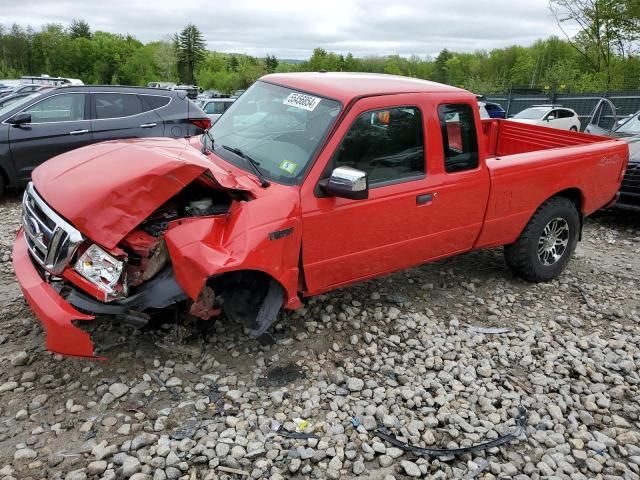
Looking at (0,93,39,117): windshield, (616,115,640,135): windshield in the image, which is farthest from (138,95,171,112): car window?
(616,115,640,135): windshield

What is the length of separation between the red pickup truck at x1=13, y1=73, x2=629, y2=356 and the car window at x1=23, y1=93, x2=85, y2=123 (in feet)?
14.8

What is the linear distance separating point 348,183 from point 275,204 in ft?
1.66

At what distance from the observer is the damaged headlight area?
3.06 metres

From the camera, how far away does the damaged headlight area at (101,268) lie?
3064mm

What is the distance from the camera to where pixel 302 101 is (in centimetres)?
401

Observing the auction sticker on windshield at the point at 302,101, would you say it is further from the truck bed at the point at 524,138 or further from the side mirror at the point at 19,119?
the side mirror at the point at 19,119

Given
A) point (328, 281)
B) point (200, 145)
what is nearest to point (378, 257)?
point (328, 281)

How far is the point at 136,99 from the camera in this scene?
8.70 m

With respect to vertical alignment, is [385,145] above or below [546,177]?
above

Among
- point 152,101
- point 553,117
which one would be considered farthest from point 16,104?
point 553,117

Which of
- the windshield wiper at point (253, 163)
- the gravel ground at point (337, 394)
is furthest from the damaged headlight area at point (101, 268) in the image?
the windshield wiper at point (253, 163)

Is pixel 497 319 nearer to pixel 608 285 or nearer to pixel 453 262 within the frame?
pixel 453 262

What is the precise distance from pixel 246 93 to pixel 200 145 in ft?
2.17

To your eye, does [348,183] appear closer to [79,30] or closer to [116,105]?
[116,105]
